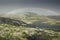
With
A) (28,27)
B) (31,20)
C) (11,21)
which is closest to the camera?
(28,27)

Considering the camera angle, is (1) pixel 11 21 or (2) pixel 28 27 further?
(1) pixel 11 21

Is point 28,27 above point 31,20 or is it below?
below

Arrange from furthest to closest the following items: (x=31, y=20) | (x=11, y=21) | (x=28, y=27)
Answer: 1. (x=31, y=20)
2. (x=11, y=21)
3. (x=28, y=27)

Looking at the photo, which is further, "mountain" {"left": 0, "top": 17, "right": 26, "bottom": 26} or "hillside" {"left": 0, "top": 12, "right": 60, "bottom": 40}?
"mountain" {"left": 0, "top": 17, "right": 26, "bottom": 26}

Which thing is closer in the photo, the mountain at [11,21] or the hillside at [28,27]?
the hillside at [28,27]

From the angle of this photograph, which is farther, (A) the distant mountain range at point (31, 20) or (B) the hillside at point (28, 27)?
(A) the distant mountain range at point (31, 20)

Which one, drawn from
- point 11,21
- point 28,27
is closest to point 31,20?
point 28,27

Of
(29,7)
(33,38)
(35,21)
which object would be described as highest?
(29,7)

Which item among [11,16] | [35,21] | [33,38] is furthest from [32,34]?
[11,16]

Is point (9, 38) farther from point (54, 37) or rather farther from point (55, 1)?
point (55, 1)

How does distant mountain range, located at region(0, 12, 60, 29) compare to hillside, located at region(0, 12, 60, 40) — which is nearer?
hillside, located at region(0, 12, 60, 40)

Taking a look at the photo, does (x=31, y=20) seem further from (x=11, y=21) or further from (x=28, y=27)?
(x=11, y=21)
